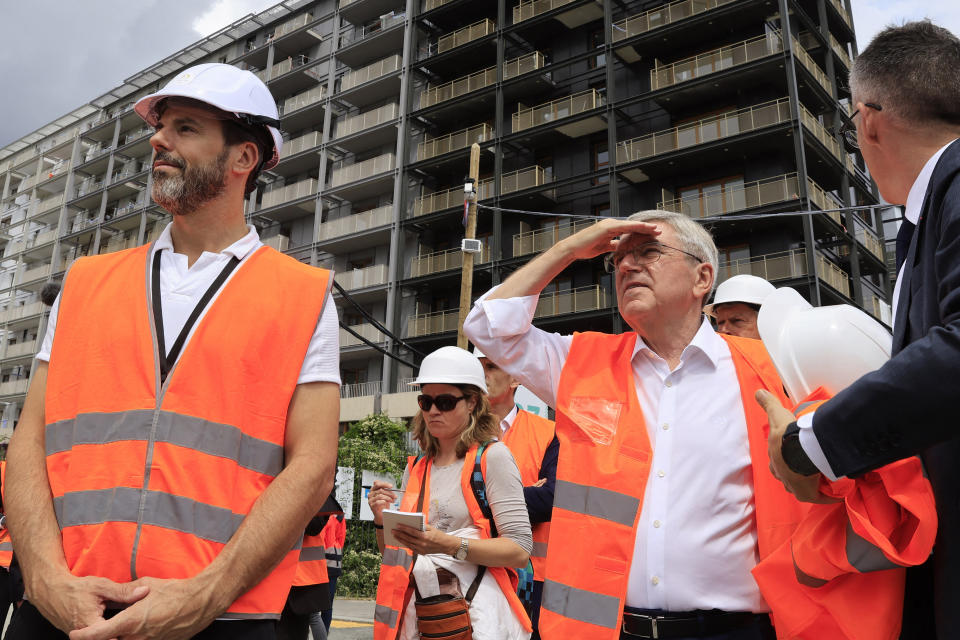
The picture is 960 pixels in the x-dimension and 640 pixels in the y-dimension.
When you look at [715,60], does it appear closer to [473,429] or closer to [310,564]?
[473,429]

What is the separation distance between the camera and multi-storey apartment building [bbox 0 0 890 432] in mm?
24266

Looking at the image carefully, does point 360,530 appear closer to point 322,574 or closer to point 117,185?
point 322,574

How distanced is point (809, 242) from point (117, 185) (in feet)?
138

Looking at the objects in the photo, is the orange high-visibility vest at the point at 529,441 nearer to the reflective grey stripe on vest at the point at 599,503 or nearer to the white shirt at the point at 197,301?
the reflective grey stripe on vest at the point at 599,503

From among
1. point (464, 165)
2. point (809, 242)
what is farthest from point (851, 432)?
point (464, 165)

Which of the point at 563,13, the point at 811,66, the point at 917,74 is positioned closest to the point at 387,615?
the point at 917,74

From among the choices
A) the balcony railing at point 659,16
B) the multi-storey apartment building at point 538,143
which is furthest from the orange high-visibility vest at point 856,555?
the balcony railing at point 659,16

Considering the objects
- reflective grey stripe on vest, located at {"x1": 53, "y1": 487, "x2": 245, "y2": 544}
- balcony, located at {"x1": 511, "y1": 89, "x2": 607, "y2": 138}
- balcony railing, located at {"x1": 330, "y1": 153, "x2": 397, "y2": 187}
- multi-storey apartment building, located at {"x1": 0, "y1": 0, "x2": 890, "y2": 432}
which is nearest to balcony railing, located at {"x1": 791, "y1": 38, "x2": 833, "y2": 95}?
multi-storey apartment building, located at {"x1": 0, "y1": 0, "x2": 890, "y2": 432}

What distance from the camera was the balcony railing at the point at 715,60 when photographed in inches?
953

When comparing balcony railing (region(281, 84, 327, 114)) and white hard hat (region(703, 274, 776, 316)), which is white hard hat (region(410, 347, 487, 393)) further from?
balcony railing (region(281, 84, 327, 114))

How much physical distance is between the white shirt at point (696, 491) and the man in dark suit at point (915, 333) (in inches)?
22.9

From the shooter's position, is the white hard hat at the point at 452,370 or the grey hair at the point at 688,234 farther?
the white hard hat at the point at 452,370

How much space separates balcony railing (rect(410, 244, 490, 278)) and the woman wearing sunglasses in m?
26.1

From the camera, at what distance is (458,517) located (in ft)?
11.6
